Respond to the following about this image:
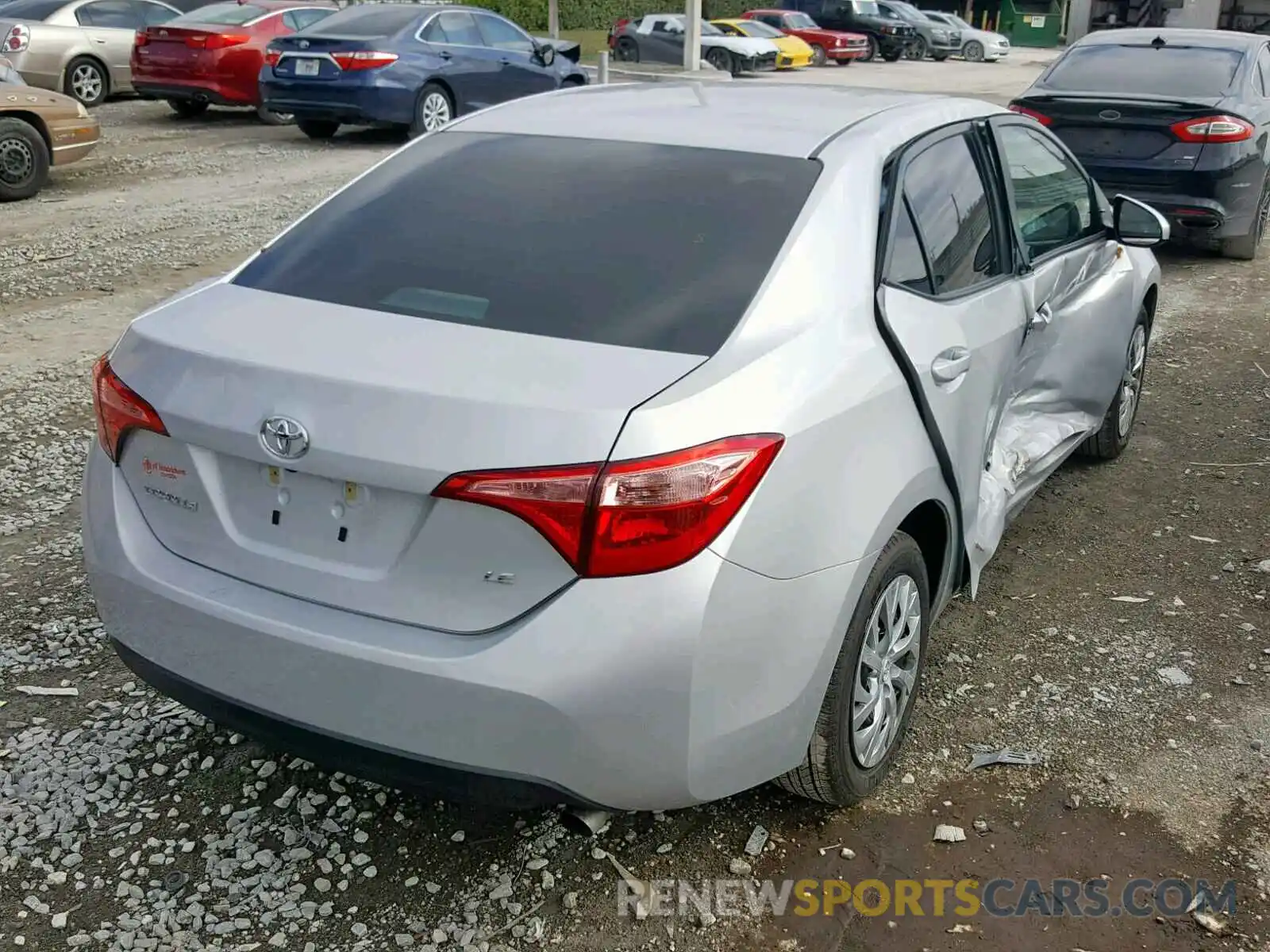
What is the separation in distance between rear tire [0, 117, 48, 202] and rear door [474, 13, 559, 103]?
5.79m

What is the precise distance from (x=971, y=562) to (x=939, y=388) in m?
0.64

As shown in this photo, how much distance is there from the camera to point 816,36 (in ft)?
113

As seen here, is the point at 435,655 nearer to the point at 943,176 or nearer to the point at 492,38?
the point at 943,176

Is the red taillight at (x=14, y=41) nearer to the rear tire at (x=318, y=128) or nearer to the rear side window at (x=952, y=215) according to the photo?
the rear tire at (x=318, y=128)

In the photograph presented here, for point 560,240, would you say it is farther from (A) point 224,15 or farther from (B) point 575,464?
(A) point 224,15

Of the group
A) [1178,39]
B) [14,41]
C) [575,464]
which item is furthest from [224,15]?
[575,464]

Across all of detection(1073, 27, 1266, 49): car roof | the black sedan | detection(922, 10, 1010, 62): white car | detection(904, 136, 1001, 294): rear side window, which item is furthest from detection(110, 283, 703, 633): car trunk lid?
detection(922, 10, 1010, 62): white car

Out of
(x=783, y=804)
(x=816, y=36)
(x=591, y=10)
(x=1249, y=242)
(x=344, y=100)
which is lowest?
(x=816, y=36)

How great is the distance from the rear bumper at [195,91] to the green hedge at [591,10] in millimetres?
26865

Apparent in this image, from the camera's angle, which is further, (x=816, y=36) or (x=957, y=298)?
(x=816, y=36)

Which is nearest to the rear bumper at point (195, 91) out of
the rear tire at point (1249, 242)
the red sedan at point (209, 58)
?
the red sedan at point (209, 58)

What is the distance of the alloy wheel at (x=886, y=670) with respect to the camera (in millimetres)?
2939

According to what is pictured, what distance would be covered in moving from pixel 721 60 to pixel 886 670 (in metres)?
28.8

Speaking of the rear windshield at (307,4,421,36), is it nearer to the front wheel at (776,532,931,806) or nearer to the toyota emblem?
the front wheel at (776,532,931,806)
